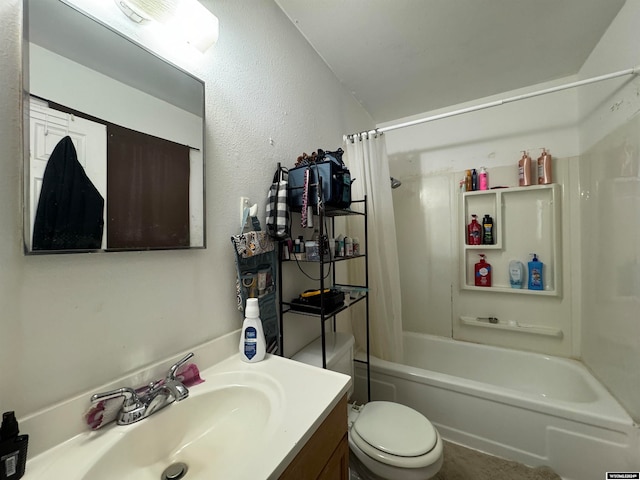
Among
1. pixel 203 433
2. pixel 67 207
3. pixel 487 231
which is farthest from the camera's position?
pixel 487 231

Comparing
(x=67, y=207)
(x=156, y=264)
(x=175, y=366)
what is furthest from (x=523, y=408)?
(x=67, y=207)

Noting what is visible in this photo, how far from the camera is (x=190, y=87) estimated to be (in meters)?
0.85

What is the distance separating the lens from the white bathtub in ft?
3.90

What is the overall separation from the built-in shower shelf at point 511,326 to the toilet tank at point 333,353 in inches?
48.4

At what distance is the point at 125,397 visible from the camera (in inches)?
24.1

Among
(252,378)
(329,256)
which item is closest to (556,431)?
(329,256)

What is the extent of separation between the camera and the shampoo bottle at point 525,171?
6.12ft

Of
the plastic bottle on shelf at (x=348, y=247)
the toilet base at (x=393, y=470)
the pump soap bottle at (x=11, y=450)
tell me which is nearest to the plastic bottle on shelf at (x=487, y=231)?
the plastic bottle on shelf at (x=348, y=247)

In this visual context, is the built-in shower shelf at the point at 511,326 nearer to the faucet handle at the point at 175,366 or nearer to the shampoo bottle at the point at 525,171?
the shampoo bottle at the point at 525,171

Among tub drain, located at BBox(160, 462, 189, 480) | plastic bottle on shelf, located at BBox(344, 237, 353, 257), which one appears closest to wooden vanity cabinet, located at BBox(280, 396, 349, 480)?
tub drain, located at BBox(160, 462, 189, 480)

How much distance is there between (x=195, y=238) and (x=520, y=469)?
6.57 ft

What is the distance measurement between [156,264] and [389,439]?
1.15 meters

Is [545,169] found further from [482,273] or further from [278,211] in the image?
[278,211]

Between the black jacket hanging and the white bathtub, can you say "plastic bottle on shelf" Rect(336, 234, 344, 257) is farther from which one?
the black jacket hanging
